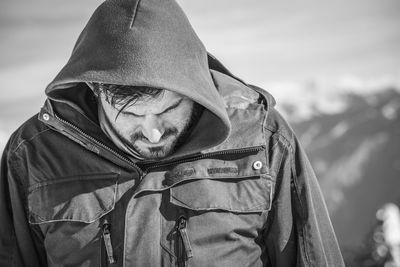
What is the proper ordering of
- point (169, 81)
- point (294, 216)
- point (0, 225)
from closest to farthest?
point (169, 81), point (294, 216), point (0, 225)

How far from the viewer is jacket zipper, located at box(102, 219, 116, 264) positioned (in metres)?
2.14

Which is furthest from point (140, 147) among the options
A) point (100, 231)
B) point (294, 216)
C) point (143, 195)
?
point (294, 216)

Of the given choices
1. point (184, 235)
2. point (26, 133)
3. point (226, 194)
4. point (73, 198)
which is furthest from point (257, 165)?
point (26, 133)

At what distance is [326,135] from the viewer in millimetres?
81875

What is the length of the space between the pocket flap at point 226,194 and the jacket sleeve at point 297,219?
0.08m

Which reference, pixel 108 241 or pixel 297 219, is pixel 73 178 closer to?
pixel 108 241

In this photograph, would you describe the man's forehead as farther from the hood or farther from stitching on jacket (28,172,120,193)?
stitching on jacket (28,172,120,193)

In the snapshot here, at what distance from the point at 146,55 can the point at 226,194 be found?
812 mm

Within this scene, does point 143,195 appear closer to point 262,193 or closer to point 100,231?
point 100,231

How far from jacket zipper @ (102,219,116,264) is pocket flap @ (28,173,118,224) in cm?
6

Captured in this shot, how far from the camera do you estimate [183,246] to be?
2109 mm

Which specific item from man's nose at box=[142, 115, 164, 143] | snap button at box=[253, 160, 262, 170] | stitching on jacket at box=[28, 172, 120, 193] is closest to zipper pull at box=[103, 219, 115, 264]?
stitching on jacket at box=[28, 172, 120, 193]

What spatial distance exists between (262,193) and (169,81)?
2.50ft

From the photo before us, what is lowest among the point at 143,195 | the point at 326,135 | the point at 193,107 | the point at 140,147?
the point at 326,135
